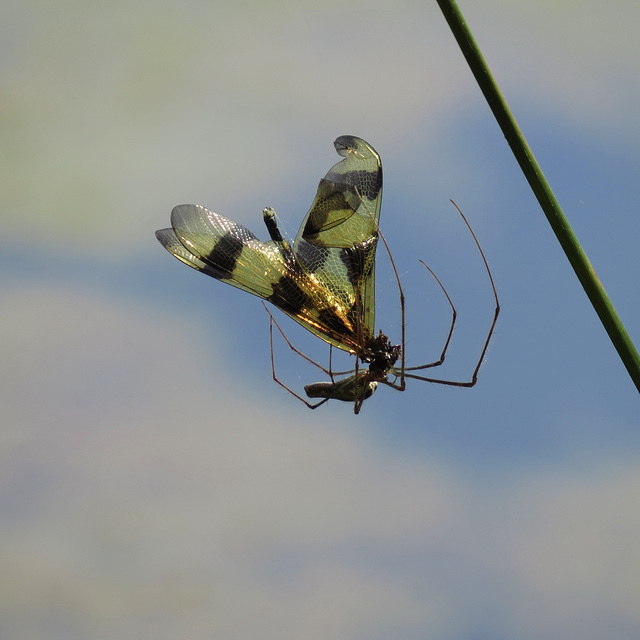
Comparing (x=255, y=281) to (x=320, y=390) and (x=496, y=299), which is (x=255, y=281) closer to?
(x=320, y=390)

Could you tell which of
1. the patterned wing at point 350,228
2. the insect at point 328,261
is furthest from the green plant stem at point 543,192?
the insect at point 328,261

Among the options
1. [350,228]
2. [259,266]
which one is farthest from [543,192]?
[259,266]

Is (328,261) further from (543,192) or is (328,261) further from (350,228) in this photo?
(543,192)

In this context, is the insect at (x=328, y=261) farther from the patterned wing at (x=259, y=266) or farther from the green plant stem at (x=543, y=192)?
the green plant stem at (x=543, y=192)

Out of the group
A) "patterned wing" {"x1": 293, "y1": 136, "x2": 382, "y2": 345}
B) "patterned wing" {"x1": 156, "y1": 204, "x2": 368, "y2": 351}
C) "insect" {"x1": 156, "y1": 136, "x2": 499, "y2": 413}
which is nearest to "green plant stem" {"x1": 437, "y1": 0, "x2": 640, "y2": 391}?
"patterned wing" {"x1": 293, "y1": 136, "x2": 382, "y2": 345}

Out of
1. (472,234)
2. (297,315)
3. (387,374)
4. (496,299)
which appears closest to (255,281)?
(297,315)
